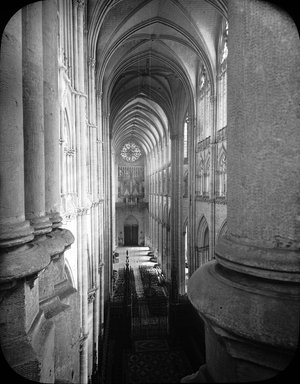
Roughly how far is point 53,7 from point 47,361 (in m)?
3.17

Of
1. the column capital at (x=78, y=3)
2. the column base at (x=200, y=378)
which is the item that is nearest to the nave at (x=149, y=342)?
the column base at (x=200, y=378)

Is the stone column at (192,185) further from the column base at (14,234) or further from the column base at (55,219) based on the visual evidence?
the column base at (14,234)

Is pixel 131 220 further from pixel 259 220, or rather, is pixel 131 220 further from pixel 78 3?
pixel 259 220

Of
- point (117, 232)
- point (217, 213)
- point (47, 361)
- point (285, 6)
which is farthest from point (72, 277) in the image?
point (117, 232)

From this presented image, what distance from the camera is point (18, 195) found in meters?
1.84

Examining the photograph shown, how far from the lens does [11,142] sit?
178cm

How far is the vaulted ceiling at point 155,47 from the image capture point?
11338 millimetres

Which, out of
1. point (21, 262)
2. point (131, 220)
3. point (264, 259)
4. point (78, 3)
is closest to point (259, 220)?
point (264, 259)

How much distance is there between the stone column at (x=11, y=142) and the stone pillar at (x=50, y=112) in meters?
0.80

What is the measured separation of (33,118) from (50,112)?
1.45 ft

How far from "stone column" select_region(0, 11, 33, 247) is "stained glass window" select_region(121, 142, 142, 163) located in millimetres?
35448

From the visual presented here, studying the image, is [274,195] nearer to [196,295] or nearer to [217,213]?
[196,295]

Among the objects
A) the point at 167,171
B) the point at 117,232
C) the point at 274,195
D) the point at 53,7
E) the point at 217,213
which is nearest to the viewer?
the point at 274,195

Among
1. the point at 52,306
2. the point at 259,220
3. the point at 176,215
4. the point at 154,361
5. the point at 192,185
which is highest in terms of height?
the point at 192,185
